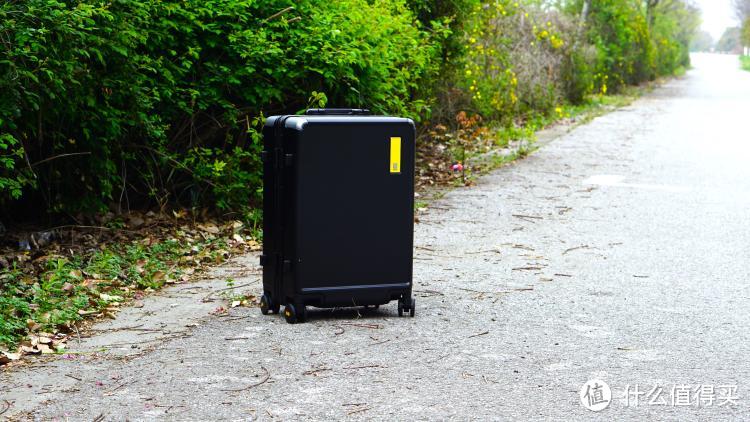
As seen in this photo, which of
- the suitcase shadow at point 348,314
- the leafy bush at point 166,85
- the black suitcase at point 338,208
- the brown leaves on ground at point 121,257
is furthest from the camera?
the leafy bush at point 166,85

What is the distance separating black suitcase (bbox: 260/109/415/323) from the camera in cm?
540

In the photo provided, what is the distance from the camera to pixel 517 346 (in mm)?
5199

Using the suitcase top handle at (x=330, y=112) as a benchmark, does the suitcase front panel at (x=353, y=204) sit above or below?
below

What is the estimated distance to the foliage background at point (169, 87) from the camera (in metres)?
6.21

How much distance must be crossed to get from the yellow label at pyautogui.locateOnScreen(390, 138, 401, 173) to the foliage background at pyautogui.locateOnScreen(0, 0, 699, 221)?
85.2 inches

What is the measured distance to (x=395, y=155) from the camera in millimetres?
A: 5531

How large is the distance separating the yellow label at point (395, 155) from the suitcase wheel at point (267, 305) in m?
1.03

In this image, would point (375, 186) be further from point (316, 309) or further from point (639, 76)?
point (639, 76)

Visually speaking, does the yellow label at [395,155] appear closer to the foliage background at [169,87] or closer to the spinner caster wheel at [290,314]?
the spinner caster wheel at [290,314]

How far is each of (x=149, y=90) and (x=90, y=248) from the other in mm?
1245

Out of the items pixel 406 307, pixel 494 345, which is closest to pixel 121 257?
pixel 406 307

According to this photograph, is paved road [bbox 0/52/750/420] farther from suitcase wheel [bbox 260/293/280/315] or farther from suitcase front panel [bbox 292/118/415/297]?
suitcase front panel [bbox 292/118/415/297]

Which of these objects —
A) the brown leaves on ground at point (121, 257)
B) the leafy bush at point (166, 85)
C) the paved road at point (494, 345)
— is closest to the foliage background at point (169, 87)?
the leafy bush at point (166, 85)

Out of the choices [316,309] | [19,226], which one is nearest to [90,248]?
[19,226]
